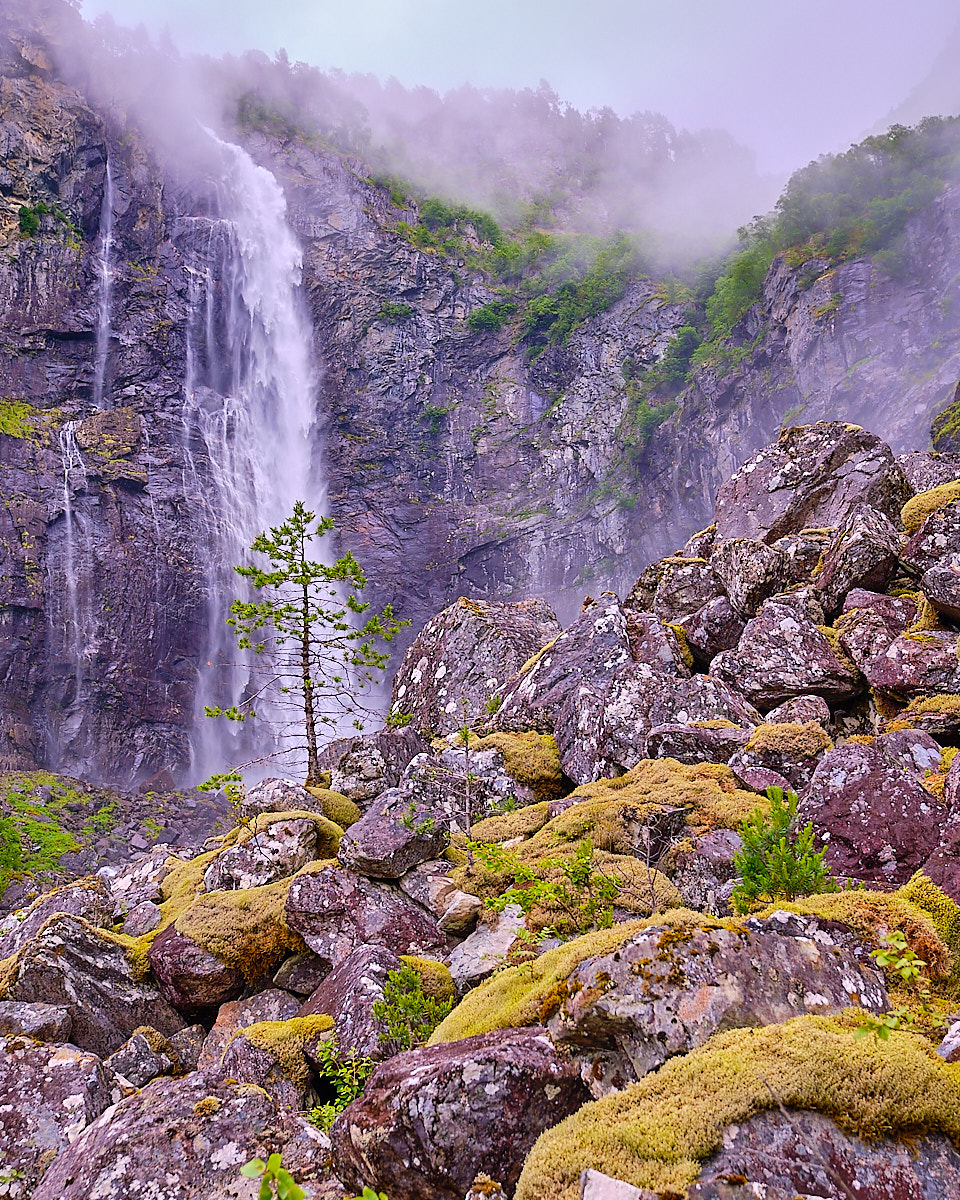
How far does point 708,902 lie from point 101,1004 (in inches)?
229

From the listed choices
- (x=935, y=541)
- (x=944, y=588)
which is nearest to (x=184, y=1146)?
(x=944, y=588)

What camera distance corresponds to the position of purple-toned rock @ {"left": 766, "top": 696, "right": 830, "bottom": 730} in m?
8.52

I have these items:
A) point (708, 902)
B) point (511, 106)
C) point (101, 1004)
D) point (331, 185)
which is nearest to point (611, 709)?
point (708, 902)

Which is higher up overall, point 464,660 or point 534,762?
point 464,660

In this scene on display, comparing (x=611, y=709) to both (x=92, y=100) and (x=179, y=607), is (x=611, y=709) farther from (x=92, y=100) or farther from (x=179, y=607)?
(x=92, y=100)

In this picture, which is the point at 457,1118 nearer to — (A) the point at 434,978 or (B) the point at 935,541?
(A) the point at 434,978

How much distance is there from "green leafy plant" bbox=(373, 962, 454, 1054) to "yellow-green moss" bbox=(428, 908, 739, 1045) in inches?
17.1

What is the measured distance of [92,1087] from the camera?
5.13 meters

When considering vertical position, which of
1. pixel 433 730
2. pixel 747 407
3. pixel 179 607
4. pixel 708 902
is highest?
pixel 747 407

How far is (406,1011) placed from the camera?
16.9 feet

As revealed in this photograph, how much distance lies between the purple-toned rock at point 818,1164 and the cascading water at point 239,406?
38432 millimetres

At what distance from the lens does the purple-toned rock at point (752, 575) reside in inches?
448

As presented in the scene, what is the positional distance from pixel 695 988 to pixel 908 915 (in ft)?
5.70

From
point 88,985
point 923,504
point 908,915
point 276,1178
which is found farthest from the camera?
point 923,504
